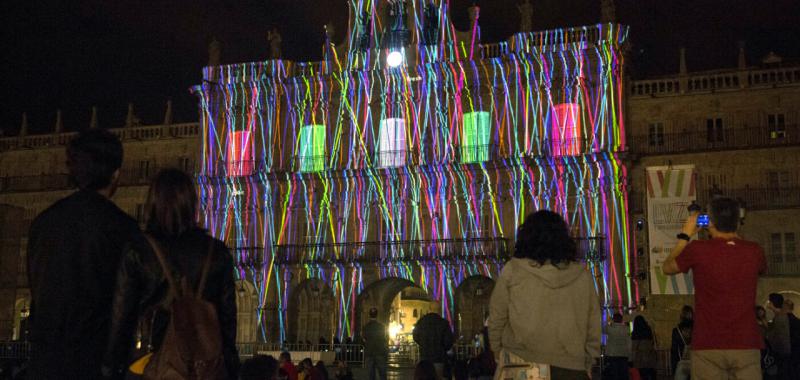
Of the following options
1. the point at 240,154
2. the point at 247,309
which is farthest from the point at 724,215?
the point at 240,154

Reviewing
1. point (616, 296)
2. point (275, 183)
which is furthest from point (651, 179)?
point (275, 183)

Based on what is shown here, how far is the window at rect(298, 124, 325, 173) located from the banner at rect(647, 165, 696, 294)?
447 inches

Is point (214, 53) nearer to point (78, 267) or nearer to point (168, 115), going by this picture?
point (168, 115)

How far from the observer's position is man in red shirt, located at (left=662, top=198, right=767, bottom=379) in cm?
529

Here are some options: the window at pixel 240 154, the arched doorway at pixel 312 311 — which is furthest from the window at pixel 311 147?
the arched doorway at pixel 312 311

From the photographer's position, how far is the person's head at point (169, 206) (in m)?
4.30

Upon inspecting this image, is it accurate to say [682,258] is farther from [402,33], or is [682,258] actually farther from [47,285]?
[402,33]

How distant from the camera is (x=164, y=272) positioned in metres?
4.17

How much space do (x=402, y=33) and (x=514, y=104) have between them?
476 cm

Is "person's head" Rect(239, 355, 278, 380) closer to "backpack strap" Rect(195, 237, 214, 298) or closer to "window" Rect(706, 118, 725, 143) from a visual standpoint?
"backpack strap" Rect(195, 237, 214, 298)

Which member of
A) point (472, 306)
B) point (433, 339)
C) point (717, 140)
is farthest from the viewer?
point (472, 306)

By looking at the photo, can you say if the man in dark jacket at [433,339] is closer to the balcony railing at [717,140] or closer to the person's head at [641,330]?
the person's head at [641,330]

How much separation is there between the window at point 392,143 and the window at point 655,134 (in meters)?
7.85

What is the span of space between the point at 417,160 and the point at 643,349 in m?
17.6
